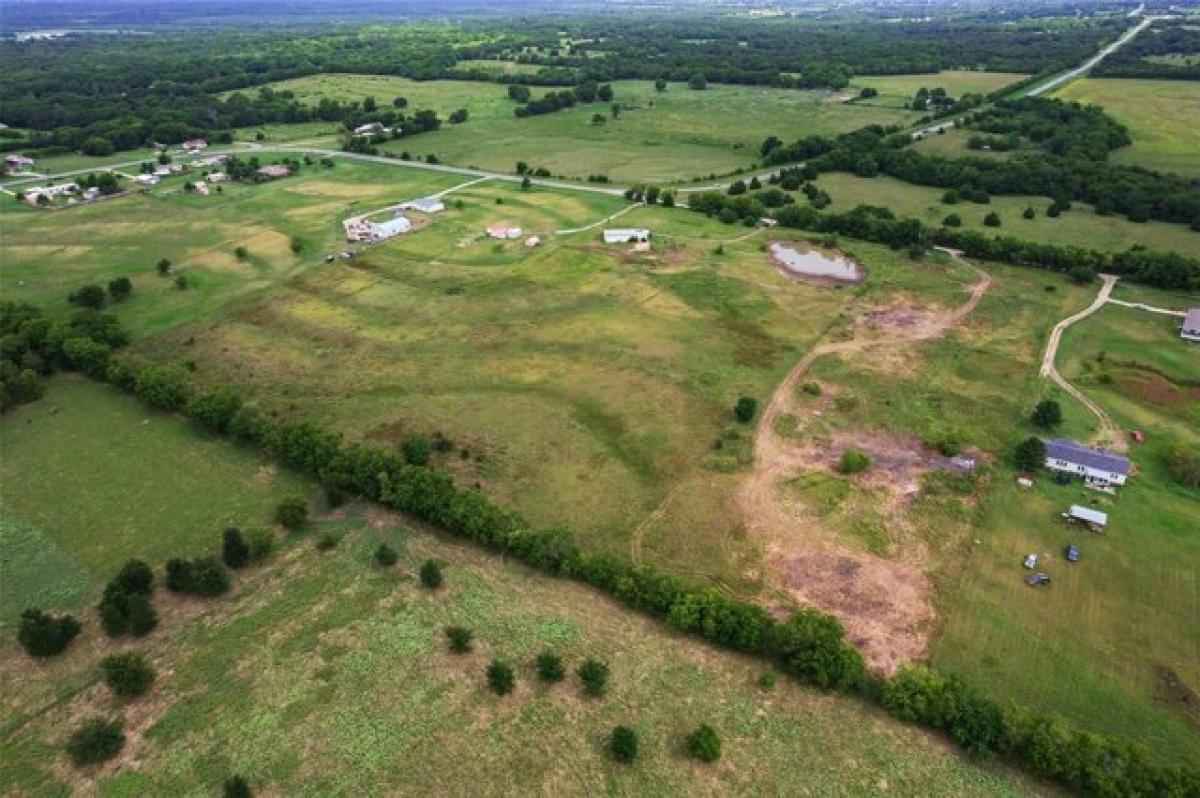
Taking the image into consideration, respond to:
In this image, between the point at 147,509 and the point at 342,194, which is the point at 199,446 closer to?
the point at 147,509

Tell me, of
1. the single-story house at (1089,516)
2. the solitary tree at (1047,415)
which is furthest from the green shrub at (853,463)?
the solitary tree at (1047,415)

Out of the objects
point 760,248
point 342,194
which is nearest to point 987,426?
point 760,248

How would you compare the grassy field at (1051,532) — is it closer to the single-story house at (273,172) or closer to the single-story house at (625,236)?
the single-story house at (625,236)

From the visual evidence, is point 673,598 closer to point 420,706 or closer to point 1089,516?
point 420,706

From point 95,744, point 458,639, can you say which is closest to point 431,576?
point 458,639

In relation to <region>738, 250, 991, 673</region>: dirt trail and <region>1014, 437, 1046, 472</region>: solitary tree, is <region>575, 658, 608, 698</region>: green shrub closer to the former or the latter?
<region>738, 250, 991, 673</region>: dirt trail

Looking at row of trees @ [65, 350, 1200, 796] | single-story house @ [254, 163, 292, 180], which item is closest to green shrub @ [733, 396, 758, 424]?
row of trees @ [65, 350, 1200, 796]
